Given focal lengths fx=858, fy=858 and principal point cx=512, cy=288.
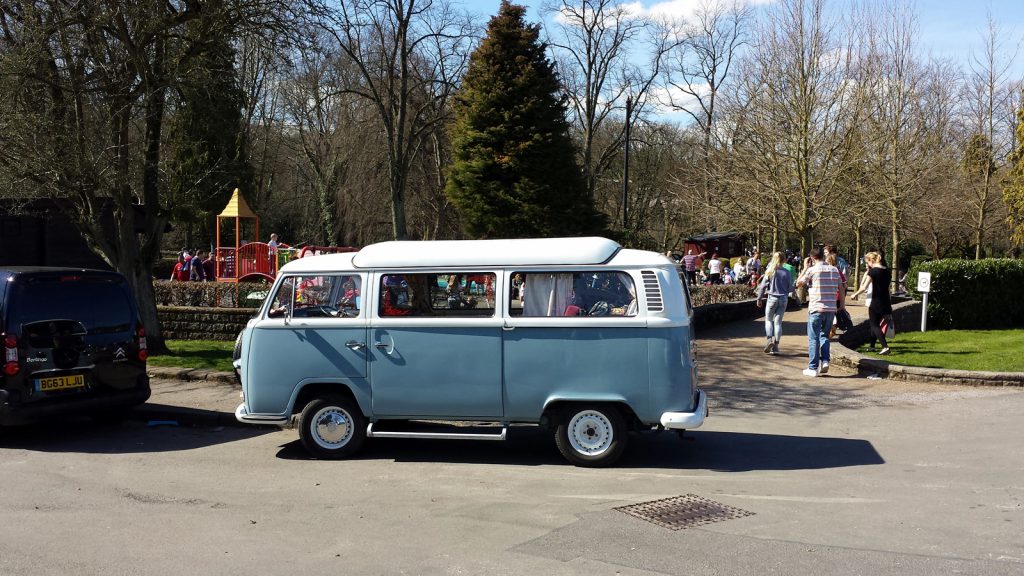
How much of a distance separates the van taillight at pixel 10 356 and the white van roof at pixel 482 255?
2.96 metres

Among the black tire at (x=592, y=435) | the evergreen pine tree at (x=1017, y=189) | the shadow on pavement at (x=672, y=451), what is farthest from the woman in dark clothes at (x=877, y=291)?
the evergreen pine tree at (x=1017, y=189)

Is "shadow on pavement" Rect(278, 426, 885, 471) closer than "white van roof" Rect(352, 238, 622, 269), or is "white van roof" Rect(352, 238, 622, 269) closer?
"white van roof" Rect(352, 238, 622, 269)

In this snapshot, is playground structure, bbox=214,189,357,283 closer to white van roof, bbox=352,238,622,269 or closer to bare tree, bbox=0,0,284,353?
bare tree, bbox=0,0,284,353

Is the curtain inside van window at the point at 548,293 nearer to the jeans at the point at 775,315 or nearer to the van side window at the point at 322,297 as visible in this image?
the van side window at the point at 322,297

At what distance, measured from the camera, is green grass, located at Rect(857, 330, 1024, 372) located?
13.5 meters

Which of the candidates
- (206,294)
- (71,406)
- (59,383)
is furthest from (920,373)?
(206,294)

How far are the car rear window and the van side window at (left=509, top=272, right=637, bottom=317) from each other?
193 inches

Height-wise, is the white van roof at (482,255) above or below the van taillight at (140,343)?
above

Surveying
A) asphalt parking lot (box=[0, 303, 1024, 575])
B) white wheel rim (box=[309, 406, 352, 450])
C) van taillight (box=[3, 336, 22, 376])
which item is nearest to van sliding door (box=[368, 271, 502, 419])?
white wheel rim (box=[309, 406, 352, 450])

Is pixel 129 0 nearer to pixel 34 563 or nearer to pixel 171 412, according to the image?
pixel 171 412

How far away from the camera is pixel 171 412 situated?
10766mm

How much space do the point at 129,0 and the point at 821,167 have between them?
1700 centimetres

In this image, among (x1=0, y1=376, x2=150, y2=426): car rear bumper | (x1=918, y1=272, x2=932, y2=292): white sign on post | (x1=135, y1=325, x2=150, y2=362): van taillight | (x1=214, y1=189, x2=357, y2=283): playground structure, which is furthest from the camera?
(x1=214, y1=189, x2=357, y2=283): playground structure

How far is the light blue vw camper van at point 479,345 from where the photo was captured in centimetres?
783
